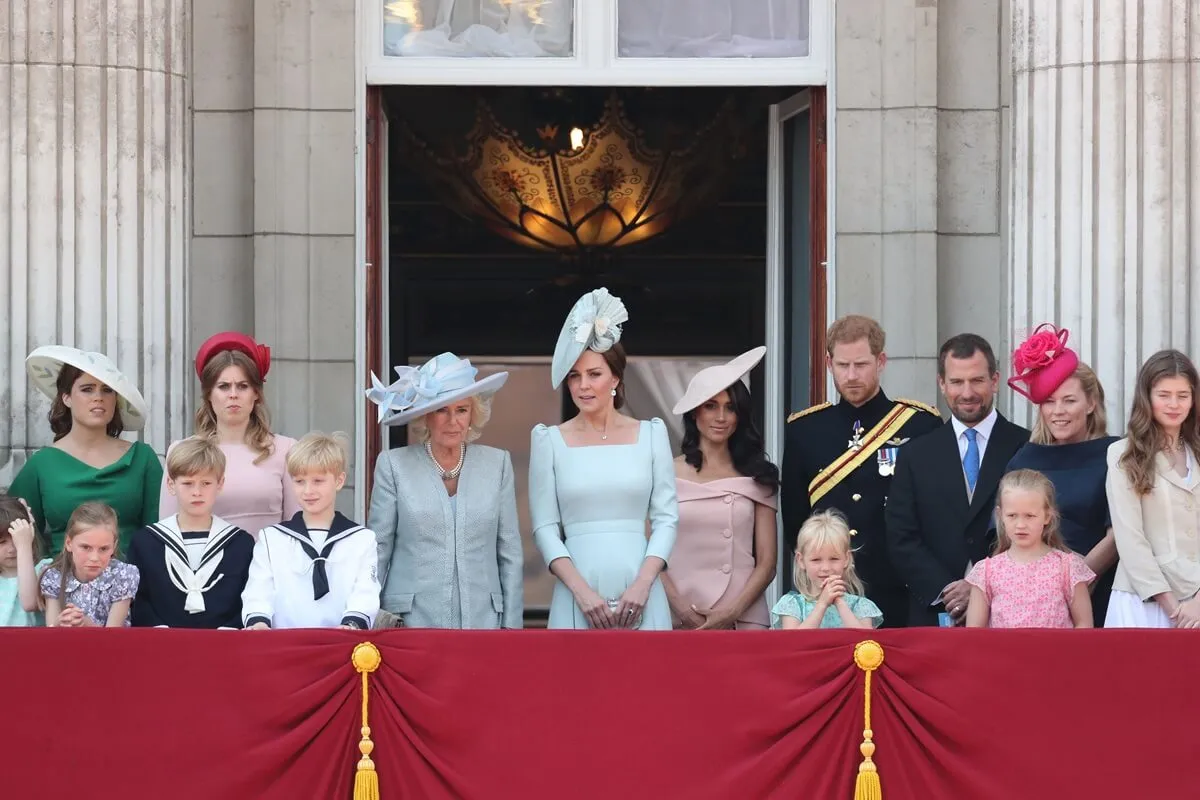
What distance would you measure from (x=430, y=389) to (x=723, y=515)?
1232 mm

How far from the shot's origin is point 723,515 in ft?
24.2

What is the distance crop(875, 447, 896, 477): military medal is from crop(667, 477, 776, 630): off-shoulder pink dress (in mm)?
479

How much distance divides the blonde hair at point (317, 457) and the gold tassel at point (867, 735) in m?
1.78

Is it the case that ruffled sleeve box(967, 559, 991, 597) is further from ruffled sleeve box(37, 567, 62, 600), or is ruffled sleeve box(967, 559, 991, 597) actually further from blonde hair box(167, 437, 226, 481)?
ruffled sleeve box(37, 567, 62, 600)

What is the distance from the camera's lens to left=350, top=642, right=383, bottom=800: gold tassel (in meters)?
6.09

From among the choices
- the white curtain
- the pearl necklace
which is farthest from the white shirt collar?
the white curtain

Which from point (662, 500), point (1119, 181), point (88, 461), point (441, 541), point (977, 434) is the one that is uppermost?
point (1119, 181)

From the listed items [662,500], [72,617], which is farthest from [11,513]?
[662,500]

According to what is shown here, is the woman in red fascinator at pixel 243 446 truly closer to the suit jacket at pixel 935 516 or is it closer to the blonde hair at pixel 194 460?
the blonde hair at pixel 194 460

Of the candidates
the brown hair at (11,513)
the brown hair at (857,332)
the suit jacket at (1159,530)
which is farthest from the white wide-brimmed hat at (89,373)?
the suit jacket at (1159,530)

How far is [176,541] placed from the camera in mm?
6602

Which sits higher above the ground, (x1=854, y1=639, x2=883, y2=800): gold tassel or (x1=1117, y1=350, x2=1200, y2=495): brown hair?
(x1=1117, y1=350, x2=1200, y2=495): brown hair

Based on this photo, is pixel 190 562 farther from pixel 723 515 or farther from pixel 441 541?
pixel 723 515

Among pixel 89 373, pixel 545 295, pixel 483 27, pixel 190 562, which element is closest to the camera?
pixel 190 562
